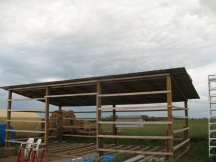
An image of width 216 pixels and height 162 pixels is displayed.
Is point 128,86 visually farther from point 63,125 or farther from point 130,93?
point 63,125

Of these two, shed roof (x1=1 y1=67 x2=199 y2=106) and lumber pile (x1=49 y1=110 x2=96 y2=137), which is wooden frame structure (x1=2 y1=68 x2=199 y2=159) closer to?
shed roof (x1=1 y1=67 x2=199 y2=106)

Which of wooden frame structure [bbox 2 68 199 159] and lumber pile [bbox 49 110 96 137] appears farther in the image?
lumber pile [bbox 49 110 96 137]

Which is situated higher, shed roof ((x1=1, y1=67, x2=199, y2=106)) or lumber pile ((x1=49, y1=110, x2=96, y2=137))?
shed roof ((x1=1, y1=67, x2=199, y2=106))

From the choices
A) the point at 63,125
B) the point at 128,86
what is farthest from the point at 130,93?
the point at 63,125

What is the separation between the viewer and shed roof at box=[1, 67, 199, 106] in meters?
10.4

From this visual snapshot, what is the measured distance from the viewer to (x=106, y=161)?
842 centimetres

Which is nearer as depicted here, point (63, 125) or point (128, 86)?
point (128, 86)

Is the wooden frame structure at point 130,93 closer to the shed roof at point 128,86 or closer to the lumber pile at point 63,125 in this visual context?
the shed roof at point 128,86

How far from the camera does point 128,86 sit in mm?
12367

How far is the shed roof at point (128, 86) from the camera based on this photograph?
34.0ft

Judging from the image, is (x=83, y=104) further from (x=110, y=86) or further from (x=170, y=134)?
(x=170, y=134)

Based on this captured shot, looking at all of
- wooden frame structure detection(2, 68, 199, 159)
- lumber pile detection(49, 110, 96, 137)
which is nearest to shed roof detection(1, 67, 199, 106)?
wooden frame structure detection(2, 68, 199, 159)

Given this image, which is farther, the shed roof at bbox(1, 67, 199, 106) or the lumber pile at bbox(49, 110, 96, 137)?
the lumber pile at bbox(49, 110, 96, 137)

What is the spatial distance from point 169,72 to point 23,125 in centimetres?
1341
